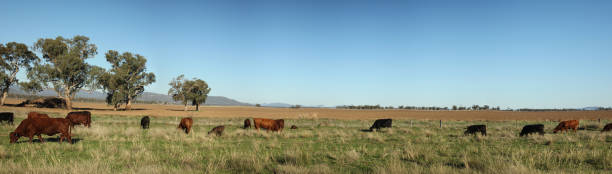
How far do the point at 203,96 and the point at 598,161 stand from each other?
7508 centimetres

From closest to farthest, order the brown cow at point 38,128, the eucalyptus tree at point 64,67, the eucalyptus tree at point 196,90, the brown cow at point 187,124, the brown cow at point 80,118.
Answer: the brown cow at point 38,128 < the brown cow at point 187,124 < the brown cow at point 80,118 < the eucalyptus tree at point 64,67 < the eucalyptus tree at point 196,90

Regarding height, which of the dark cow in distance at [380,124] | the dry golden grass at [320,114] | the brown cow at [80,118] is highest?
the brown cow at [80,118]

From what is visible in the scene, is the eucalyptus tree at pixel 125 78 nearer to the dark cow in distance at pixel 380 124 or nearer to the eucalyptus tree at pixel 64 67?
the eucalyptus tree at pixel 64 67

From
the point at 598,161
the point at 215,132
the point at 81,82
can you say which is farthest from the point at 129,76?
the point at 598,161

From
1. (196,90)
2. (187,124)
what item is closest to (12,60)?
(196,90)

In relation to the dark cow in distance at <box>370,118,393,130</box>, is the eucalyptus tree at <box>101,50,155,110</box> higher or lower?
higher

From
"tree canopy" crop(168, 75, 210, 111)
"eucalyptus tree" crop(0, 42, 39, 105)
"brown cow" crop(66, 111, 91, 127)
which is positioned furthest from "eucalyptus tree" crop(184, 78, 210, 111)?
"brown cow" crop(66, 111, 91, 127)

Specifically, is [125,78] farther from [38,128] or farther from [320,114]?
[38,128]

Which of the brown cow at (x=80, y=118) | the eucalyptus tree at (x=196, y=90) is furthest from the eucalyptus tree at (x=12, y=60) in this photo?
the brown cow at (x=80, y=118)

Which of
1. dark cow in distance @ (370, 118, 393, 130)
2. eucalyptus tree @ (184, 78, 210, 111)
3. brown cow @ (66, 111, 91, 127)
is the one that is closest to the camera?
brown cow @ (66, 111, 91, 127)

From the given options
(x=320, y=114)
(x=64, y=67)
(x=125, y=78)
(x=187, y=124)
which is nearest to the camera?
(x=187, y=124)

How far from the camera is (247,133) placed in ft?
61.6

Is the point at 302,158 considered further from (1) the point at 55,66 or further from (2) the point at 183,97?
(2) the point at 183,97

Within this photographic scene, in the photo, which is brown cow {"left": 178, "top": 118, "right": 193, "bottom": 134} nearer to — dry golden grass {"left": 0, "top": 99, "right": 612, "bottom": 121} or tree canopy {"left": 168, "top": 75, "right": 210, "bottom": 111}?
dry golden grass {"left": 0, "top": 99, "right": 612, "bottom": 121}
